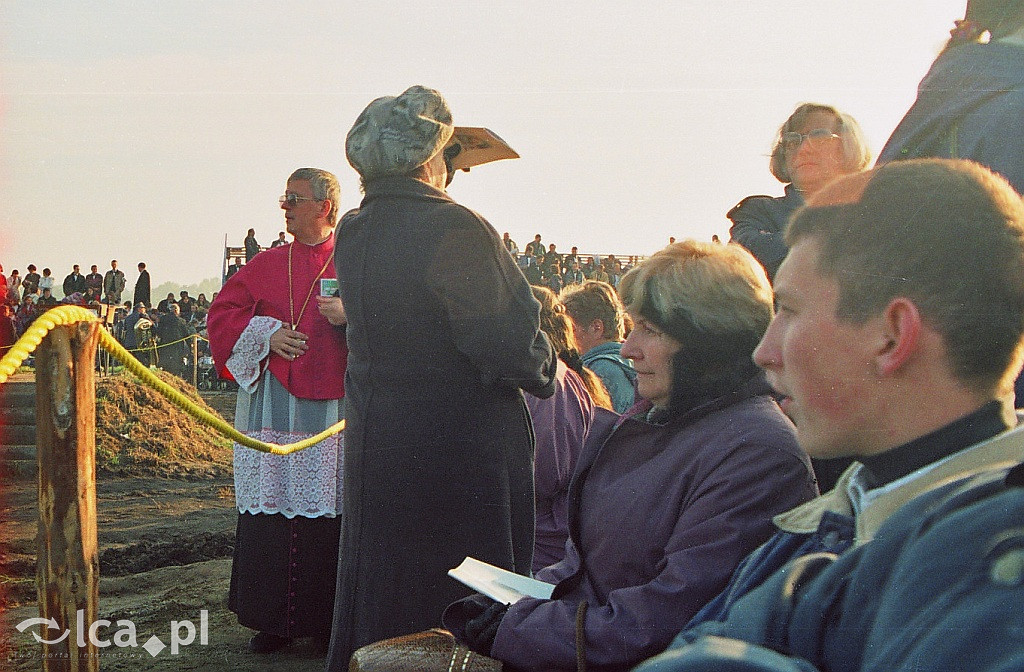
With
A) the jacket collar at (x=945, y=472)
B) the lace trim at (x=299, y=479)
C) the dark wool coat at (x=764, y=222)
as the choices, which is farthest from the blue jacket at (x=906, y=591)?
the lace trim at (x=299, y=479)

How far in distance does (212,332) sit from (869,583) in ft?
12.5

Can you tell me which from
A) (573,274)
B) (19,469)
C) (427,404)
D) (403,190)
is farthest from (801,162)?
(573,274)

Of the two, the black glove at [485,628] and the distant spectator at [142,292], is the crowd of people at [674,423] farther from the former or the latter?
the distant spectator at [142,292]

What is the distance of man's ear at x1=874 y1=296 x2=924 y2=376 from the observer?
116 cm

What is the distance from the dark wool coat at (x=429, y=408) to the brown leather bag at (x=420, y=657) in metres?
0.79

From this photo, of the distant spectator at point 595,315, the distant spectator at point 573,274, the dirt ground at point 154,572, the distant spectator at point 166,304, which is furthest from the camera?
the distant spectator at point 166,304

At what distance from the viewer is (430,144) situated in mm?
2994

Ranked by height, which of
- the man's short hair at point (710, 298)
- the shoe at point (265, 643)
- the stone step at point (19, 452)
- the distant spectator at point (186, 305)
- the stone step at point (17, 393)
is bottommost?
the stone step at point (19, 452)

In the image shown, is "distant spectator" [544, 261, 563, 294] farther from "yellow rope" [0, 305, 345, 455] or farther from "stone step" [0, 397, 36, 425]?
"yellow rope" [0, 305, 345, 455]

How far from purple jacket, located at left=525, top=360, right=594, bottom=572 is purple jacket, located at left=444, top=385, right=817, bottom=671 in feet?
4.34

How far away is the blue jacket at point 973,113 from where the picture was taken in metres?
1.92

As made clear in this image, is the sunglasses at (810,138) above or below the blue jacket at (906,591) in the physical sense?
above

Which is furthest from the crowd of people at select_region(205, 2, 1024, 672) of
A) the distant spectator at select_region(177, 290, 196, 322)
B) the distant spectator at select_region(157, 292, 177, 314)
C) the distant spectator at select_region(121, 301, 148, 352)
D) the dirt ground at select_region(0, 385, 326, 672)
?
the distant spectator at select_region(177, 290, 196, 322)

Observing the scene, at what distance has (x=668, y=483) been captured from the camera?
2025mm
